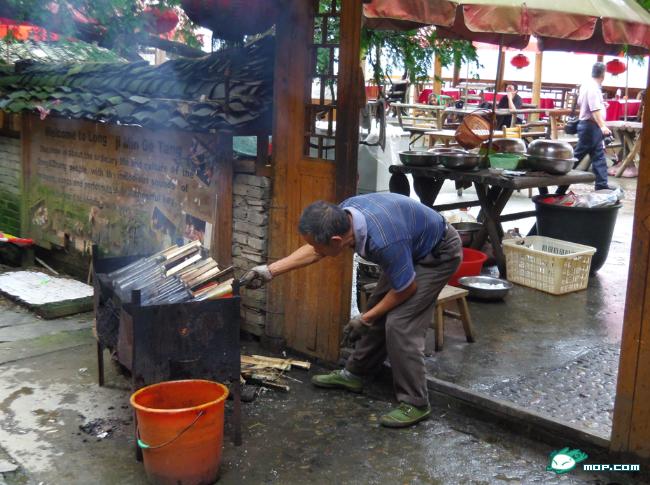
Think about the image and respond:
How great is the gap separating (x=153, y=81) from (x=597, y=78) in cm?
866

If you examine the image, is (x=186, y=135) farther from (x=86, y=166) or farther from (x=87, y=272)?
(x=87, y=272)

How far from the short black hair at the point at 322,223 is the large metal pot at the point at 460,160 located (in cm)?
430

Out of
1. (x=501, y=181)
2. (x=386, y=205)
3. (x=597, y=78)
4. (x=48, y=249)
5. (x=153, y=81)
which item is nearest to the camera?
(x=386, y=205)

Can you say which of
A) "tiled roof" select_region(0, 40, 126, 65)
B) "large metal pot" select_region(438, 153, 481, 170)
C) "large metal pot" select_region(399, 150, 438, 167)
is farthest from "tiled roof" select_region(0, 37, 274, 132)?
"large metal pot" select_region(438, 153, 481, 170)

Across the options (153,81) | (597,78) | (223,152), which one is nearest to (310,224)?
(223,152)

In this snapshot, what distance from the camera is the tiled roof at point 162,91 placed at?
623 centimetres

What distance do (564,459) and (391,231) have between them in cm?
184

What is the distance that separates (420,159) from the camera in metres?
8.79

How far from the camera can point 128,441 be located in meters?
4.82

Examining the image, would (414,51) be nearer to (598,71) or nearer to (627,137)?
(598,71)

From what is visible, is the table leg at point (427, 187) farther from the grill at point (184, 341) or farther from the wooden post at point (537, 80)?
the wooden post at point (537, 80)

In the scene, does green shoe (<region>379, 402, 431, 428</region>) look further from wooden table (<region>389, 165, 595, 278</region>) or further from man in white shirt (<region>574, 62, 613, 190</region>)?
man in white shirt (<region>574, 62, 613, 190</region>)

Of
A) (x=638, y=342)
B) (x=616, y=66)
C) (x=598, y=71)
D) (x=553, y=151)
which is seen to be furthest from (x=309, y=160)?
(x=616, y=66)

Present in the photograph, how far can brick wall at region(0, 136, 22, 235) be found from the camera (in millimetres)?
9898
